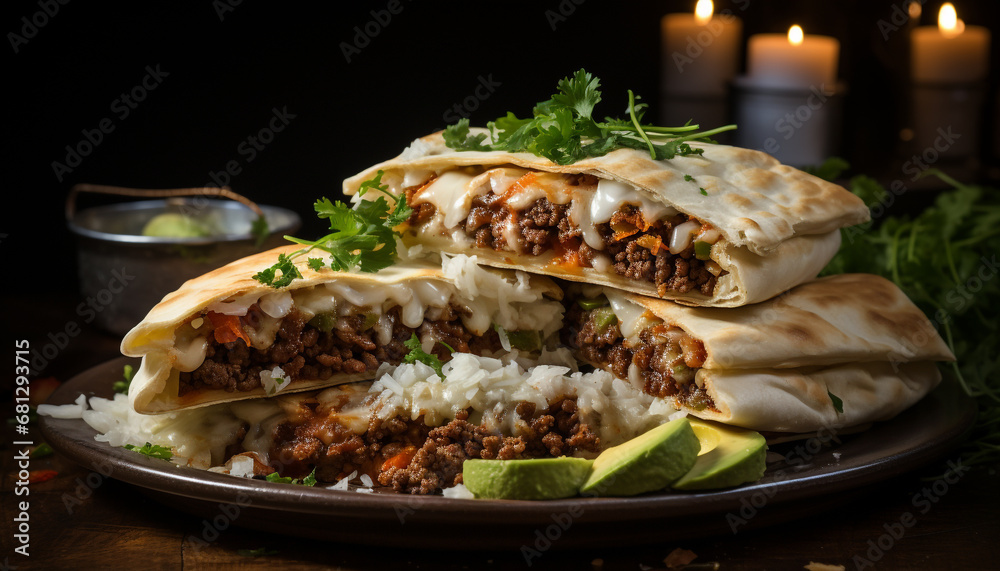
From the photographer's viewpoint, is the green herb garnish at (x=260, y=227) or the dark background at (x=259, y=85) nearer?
the green herb garnish at (x=260, y=227)

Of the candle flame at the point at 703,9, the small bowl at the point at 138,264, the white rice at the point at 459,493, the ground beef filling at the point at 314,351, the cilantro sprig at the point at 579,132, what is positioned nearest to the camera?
the white rice at the point at 459,493

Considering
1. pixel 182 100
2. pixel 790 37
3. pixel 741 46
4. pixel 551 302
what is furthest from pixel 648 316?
pixel 741 46

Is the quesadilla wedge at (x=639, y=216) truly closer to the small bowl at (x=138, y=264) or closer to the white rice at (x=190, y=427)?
the white rice at (x=190, y=427)

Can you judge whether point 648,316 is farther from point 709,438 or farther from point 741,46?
point 741,46

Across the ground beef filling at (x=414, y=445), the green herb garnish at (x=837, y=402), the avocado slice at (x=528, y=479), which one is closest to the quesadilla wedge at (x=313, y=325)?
the ground beef filling at (x=414, y=445)

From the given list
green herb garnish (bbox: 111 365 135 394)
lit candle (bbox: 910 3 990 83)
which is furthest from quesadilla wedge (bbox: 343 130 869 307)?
lit candle (bbox: 910 3 990 83)

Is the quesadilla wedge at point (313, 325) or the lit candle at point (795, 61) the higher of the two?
the lit candle at point (795, 61)

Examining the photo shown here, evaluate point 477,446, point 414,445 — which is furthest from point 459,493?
point 414,445
